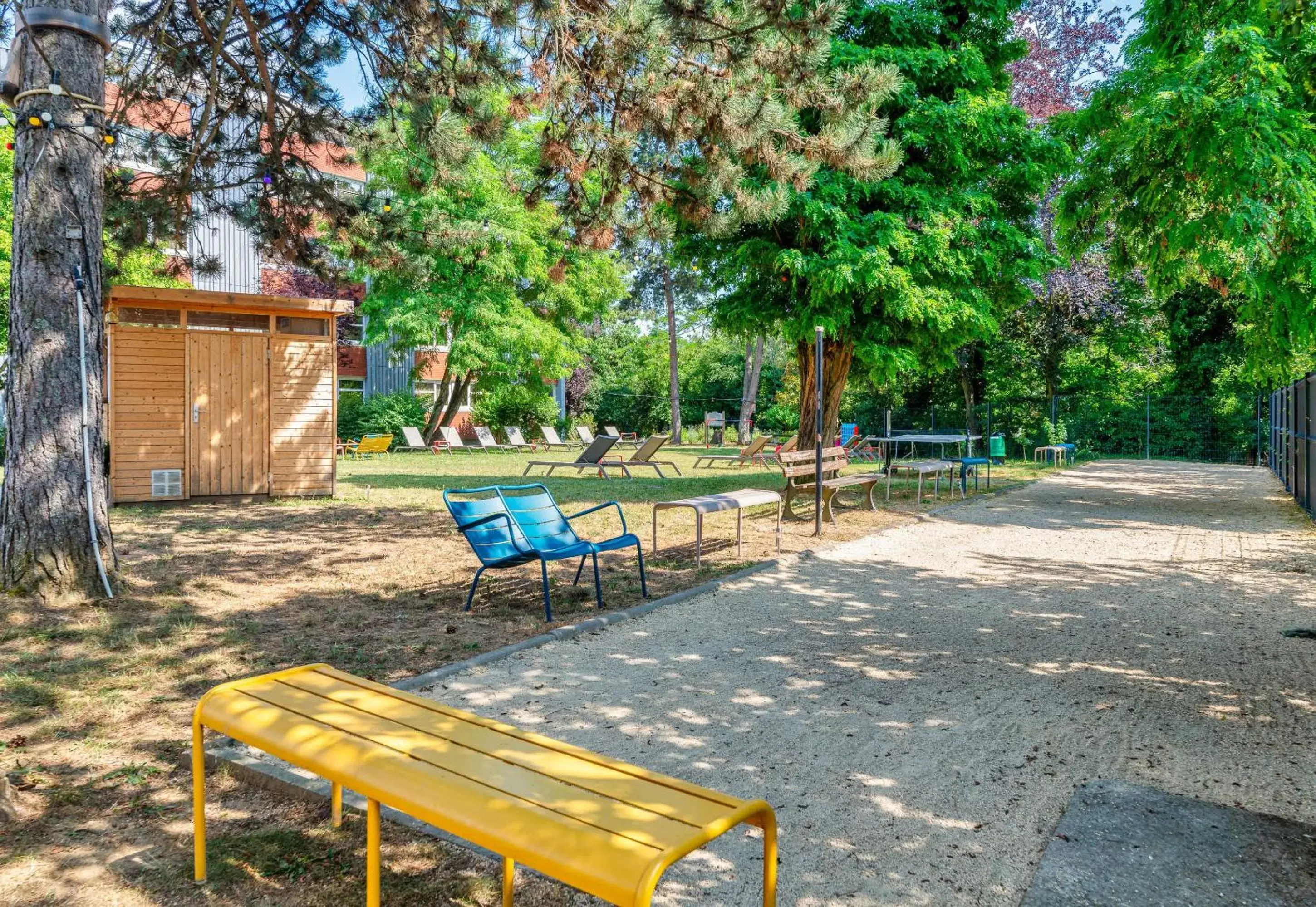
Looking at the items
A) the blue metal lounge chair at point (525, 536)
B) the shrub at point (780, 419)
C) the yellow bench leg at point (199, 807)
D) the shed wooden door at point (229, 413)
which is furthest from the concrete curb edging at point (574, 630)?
the shrub at point (780, 419)

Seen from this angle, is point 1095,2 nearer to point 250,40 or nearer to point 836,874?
point 250,40

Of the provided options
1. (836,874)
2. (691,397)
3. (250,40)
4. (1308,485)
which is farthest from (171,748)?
(691,397)

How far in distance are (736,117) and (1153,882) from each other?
6.98 metres

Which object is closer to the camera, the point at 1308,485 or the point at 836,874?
the point at 836,874

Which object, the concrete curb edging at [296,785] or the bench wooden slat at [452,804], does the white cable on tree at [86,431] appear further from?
the bench wooden slat at [452,804]

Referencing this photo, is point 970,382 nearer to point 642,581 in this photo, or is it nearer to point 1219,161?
point 1219,161

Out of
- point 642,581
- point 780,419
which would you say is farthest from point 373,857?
point 780,419

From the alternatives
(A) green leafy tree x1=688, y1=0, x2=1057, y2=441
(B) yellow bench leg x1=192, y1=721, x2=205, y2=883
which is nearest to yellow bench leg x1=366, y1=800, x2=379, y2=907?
(B) yellow bench leg x1=192, y1=721, x2=205, y2=883

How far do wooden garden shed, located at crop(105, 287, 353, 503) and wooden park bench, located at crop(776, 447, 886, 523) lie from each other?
700 cm

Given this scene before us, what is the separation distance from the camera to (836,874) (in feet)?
9.37

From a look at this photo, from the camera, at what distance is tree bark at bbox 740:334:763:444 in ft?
116

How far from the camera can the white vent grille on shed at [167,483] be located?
40.9ft

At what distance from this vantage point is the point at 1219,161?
723 centimetres

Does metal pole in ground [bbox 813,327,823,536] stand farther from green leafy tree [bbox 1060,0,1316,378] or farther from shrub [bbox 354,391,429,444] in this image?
shrub [bbox 354,391,429,444]
